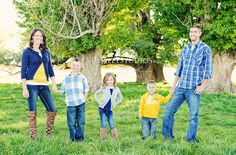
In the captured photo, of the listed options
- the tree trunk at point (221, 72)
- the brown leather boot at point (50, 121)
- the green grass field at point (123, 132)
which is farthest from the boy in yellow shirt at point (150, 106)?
the tree trunk at point (221, 72)

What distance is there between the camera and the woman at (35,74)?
7596 mm

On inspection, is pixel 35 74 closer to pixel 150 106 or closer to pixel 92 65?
pixel 150 106

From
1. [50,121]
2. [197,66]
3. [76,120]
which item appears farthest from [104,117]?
[197,66]

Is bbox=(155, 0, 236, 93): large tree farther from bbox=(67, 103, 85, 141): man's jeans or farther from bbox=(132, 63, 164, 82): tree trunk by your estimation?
bbox=(67, 103, 85, 141): man's jeans

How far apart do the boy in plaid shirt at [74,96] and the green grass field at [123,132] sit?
14.0 inches

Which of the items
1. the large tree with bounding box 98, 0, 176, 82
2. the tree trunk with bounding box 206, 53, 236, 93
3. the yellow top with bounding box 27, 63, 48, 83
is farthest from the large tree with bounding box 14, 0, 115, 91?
the yellow top with bounding box 27, 63, 48, 83

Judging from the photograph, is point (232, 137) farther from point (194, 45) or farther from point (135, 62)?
point (135, 62)

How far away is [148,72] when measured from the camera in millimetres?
28438

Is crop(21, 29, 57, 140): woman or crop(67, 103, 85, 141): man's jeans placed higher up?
crop(21, 29, 57, 140): woman

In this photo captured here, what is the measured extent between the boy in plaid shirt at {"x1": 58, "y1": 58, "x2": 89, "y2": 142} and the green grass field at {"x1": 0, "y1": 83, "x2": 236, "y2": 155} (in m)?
0.36

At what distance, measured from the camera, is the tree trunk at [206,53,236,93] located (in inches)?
809

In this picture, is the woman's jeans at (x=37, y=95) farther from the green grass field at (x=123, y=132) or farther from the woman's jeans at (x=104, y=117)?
the woman's jeans at (x=104, y=117)

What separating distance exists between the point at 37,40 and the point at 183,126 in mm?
4497

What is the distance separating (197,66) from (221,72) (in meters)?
13.3
